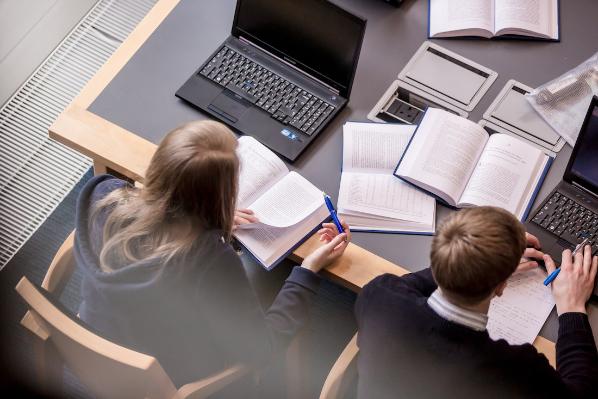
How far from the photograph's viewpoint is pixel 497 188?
202 centimetres

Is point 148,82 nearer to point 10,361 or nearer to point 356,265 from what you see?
point 356,265

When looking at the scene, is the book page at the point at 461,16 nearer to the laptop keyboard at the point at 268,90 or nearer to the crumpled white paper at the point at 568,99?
the crumpled white paper at the point at 568,99

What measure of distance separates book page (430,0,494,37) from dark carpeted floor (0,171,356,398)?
34.1 inches

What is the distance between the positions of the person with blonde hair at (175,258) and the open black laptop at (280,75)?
1.47 ft

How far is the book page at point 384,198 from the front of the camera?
1996mm

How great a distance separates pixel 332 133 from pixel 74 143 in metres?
0.67

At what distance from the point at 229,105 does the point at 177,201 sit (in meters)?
0.58

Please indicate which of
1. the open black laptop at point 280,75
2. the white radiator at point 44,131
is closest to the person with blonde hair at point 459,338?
the open black laptop at point 280,75

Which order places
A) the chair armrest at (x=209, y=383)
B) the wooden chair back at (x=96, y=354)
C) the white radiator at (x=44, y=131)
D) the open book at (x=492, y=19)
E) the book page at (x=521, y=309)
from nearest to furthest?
the wooden chair back at (x=96, y=354) → the chair armrest at (x=209, y=383) → the book page at (x=521, y=309) → the open book at (x=492, y=19) → the white radiator at (x=44, y=131)

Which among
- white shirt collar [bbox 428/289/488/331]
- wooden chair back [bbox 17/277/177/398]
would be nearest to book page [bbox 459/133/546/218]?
white shirt collar [bbox 428/289/488/331]

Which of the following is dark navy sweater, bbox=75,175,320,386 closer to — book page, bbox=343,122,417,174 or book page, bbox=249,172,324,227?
book page, bbox=249,172,324,227

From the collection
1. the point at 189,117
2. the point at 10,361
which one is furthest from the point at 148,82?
the point at 10,361

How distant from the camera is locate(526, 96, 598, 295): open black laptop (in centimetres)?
196

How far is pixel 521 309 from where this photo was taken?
73.9 inches
